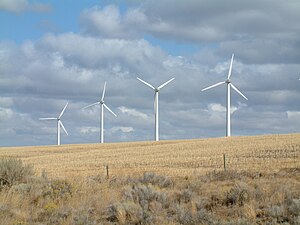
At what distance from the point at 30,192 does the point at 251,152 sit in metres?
31.9

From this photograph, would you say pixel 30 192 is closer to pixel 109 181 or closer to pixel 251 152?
pixel 109 181

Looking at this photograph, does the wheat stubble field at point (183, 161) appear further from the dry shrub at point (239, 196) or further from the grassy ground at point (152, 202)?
the dry shrub at point (239, 196)

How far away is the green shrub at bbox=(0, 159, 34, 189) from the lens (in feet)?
79.0

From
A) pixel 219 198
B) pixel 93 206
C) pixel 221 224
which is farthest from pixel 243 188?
pixel 93 206

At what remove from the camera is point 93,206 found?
18625 millimetres

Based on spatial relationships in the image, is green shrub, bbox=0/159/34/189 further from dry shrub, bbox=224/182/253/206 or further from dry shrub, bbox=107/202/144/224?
dry shrub, bbox=224/182/253/206

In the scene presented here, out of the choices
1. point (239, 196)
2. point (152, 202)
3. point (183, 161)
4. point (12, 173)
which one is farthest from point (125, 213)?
point (183, 161)

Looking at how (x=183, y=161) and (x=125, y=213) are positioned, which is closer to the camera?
(x=125, y=213)

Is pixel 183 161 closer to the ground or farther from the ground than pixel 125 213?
farther from the ground

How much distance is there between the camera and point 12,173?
961 inches

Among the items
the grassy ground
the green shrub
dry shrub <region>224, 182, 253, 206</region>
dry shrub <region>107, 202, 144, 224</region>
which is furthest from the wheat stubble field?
dry shrub <region>107, 202, 144, 224</region>

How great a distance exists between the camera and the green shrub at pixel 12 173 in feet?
79.0

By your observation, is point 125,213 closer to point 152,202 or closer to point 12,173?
point 152,202

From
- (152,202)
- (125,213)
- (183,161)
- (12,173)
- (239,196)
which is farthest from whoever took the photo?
(183,161)
